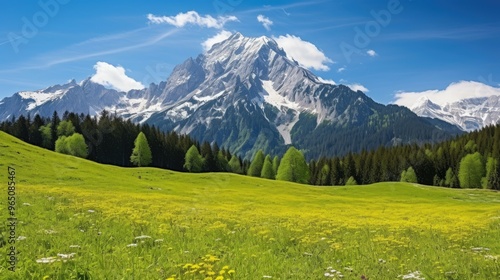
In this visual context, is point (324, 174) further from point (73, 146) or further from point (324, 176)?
point (73, 146)

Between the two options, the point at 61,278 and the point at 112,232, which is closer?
the point at 61,278

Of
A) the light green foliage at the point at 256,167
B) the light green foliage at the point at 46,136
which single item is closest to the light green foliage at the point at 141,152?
the light green foliage at the point at 46,136

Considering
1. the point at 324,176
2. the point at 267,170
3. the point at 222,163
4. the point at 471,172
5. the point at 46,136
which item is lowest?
the point at 324,176

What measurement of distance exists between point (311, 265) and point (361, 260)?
2068mm

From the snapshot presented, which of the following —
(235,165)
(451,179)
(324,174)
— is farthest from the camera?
(235,165)

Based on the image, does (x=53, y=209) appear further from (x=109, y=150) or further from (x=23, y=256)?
(x=109, y=150)

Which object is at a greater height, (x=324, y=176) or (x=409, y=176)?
(x=409, y=176)

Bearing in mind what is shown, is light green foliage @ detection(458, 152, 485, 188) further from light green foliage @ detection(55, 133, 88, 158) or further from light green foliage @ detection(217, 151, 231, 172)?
light green foliage @ detection(55, 133, 88, 158)

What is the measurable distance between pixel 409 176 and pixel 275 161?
51.1 m

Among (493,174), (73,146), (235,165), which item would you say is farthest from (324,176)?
(73,146)

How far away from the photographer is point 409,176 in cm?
13750

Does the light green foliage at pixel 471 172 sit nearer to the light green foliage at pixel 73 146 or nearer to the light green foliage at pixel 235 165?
the light green foliage at pixel 235 165

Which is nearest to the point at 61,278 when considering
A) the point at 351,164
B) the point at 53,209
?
the point at 53,209

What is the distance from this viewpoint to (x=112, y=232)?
14438 mm
